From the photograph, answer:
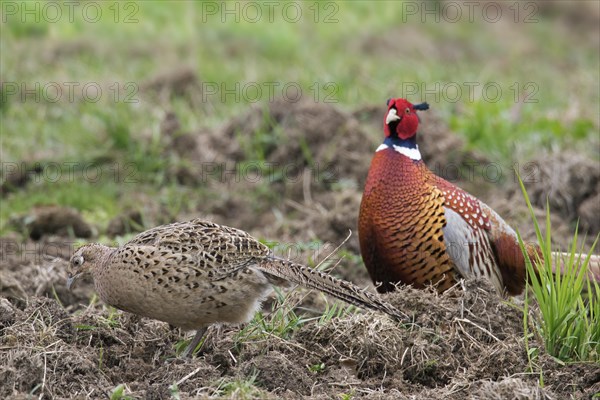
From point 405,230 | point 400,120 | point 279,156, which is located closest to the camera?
point 405,230

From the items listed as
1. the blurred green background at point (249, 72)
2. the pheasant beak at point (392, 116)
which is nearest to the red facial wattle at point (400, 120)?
the pheasant beak at point (392, 116)

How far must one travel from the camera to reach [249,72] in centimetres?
1060

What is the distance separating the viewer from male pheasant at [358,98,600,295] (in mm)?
5484

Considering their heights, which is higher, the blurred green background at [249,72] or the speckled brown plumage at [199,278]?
the speckled brown plumage at [199,278]

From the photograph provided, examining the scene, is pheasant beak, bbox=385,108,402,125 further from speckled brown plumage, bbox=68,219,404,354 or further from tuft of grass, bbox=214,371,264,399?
tuft of grass, bbox=214,371,264,399

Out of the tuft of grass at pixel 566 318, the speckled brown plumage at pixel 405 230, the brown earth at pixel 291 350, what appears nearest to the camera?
the brown earth at pixel 291 350

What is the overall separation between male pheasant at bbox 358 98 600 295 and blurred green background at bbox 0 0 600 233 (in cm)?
205

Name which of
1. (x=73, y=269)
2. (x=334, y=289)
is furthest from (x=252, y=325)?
(x=73, y=269)

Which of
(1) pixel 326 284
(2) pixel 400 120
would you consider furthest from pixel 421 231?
(1) pixel 326 284

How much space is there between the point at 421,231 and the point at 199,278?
1.51m

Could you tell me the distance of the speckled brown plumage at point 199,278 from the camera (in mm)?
4438

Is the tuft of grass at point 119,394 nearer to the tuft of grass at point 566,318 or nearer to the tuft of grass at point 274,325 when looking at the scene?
the tuft of grass at point 274,325

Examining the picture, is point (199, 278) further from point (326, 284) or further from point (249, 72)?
point (249, 72)

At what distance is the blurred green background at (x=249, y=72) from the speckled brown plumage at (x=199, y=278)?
2.59 metres
